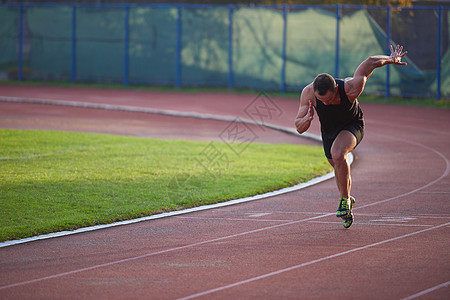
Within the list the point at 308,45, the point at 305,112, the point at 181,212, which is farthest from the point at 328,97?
the point at 308,45

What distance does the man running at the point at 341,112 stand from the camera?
8.34 metres

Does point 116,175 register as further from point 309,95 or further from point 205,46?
point 205,46

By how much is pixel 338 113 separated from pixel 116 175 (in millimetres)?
4615

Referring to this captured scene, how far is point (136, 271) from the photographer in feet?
22.8

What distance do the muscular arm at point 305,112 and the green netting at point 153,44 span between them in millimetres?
21088

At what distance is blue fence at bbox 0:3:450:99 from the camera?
83.1 ft

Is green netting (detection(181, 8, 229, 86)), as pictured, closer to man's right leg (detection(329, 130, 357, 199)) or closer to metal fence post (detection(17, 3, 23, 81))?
metal fence post (detection(17, 3, 23, 81))

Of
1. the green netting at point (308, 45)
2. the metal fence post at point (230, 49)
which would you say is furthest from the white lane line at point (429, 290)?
the metal fence post at point (230, 49)

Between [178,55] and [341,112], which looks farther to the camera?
[178,55]

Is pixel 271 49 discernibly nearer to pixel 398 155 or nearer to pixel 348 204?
pixel 398 155

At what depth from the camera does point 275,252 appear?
25.2 ft

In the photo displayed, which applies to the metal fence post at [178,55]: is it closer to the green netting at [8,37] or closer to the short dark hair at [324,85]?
the green netting at [8,37]

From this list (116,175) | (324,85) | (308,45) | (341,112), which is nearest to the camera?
(324,85)

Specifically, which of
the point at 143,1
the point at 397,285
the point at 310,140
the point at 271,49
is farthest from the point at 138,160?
the point at 143,1
